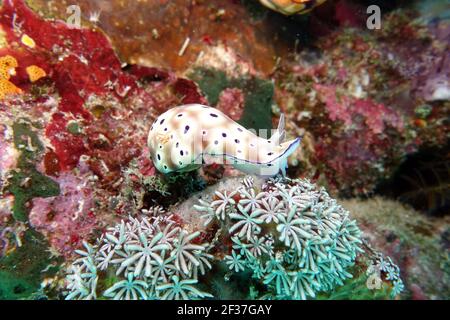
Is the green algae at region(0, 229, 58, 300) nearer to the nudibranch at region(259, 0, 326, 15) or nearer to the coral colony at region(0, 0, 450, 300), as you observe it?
the coral colony at region(0, 0, 450, 300)

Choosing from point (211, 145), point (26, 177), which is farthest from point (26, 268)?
point (211, 145)

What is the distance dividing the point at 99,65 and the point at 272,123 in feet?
8.51

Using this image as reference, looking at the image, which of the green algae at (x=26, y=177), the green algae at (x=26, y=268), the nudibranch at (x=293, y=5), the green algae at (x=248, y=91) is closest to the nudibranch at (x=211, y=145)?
the green algae at (x=248, y=91)

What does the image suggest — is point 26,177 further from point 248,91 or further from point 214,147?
point 248,91

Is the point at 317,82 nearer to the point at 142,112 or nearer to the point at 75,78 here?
the point at 142,112

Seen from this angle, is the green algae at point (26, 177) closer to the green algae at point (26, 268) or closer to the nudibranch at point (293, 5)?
the green algae at point (26, 268)

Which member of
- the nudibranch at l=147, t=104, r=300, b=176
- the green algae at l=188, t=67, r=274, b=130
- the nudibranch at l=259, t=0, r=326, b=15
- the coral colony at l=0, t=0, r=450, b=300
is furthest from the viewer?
the green algae at l=188, t=67, r=274, b=130

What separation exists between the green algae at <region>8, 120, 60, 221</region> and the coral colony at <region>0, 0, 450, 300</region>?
14 mm

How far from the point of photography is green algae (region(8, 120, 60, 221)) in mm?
3039

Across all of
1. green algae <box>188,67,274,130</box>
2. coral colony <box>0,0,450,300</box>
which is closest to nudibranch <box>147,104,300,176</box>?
coral colony <box>0,0,450,300</box>

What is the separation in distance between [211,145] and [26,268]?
2.31m

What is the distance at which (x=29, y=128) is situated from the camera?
3.27m

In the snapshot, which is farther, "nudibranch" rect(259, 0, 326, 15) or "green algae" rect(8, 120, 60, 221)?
"nudibranch" rect(259, 0, 326, 15)
